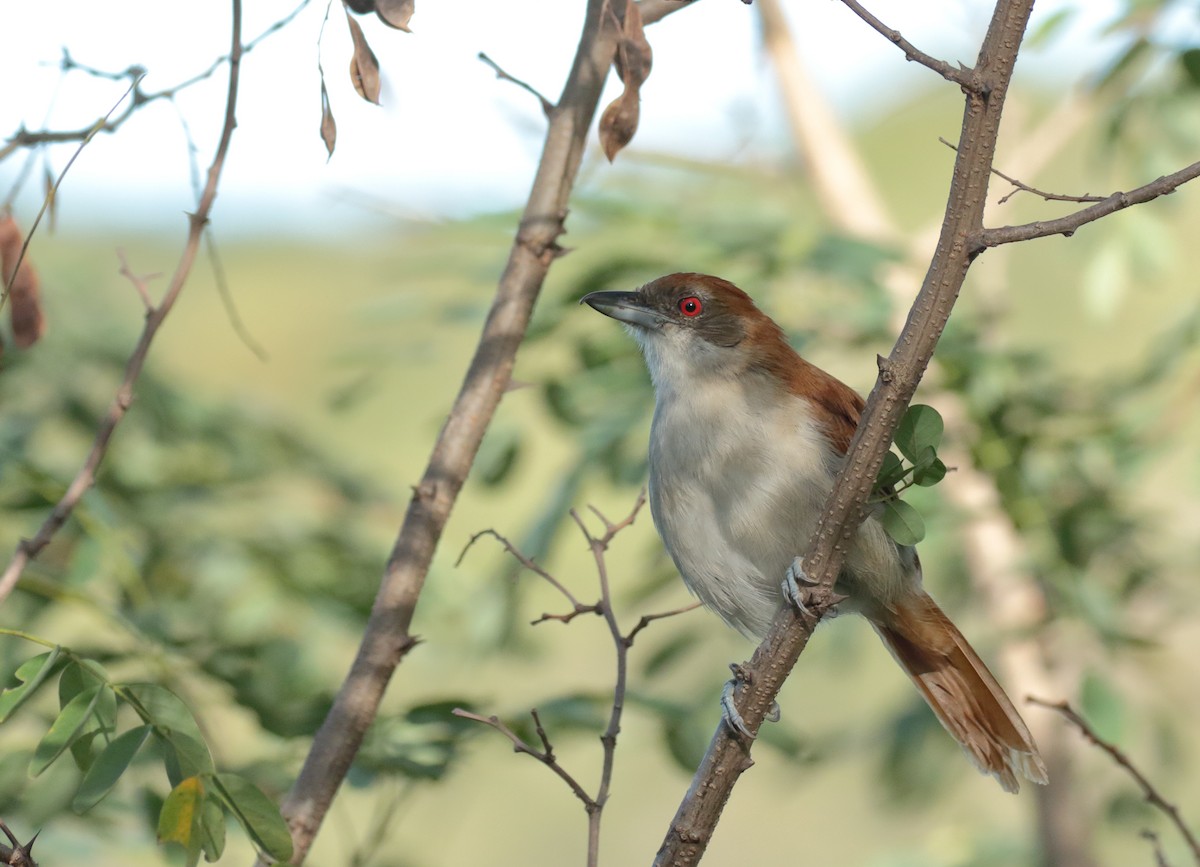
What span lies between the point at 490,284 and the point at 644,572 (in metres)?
1.22

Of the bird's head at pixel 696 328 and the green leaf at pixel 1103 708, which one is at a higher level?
the bird's head at pixel 696 328

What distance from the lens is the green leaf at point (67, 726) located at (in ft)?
7.06

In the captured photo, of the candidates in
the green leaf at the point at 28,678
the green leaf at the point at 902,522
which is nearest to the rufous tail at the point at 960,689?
the green leaf at the point at 902,522

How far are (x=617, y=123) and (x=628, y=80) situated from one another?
11cm

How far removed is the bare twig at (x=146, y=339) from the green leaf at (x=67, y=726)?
36cm

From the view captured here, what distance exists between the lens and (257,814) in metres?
2.23

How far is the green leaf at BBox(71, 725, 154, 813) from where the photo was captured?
2.21m

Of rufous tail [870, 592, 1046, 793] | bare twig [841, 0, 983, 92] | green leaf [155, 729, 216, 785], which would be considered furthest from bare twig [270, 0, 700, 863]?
rufous tail [870, 592, 1046, 793]

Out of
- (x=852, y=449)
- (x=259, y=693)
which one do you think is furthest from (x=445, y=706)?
(x=852, y=449)

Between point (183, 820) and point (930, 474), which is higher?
point (930, 474)

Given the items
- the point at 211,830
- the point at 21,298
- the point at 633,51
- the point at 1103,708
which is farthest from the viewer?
the point at 1103,708

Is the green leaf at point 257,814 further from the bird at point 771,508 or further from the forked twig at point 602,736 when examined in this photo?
the bird at point 771,508

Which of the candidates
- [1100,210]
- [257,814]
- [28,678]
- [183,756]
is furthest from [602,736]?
[1100,210]

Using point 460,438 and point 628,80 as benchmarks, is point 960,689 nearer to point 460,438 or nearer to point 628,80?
point 460,438
